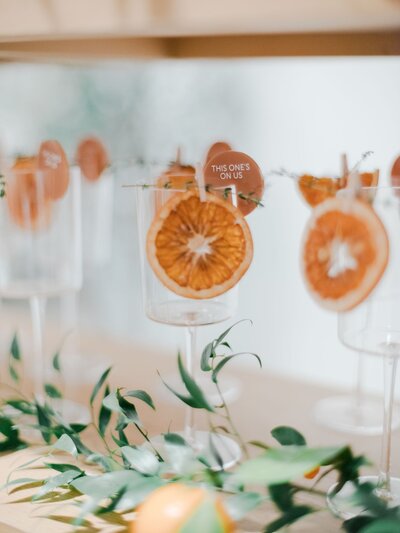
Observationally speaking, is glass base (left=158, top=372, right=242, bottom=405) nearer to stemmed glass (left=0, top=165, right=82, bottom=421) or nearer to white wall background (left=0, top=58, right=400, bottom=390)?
stemmed glass (left=0, top=165, right=82, bottom=421)

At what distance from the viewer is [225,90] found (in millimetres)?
2391

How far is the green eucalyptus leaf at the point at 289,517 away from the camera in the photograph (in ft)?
1.64

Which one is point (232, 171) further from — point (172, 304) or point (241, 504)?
point (241, 504)

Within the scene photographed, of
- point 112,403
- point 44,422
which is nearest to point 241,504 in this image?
point 112,403

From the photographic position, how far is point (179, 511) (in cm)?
46

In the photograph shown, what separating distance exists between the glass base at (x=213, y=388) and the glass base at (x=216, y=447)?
84 mm

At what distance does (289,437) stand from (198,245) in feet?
0.61

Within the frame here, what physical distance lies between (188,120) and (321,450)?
2086 millimetres

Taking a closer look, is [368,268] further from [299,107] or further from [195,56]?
[299,107]

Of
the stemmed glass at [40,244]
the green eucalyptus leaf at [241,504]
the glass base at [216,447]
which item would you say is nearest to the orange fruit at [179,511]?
the green eucalyptus leaf at [241,504]

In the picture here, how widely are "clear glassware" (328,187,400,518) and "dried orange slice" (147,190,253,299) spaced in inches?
4.3

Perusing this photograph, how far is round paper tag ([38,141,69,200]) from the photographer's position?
733 millimetres

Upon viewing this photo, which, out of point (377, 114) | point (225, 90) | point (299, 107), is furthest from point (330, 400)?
point (225, 90)

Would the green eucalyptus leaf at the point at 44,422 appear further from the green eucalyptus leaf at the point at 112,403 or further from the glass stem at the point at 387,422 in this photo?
the glass stem at the point at 387,422
